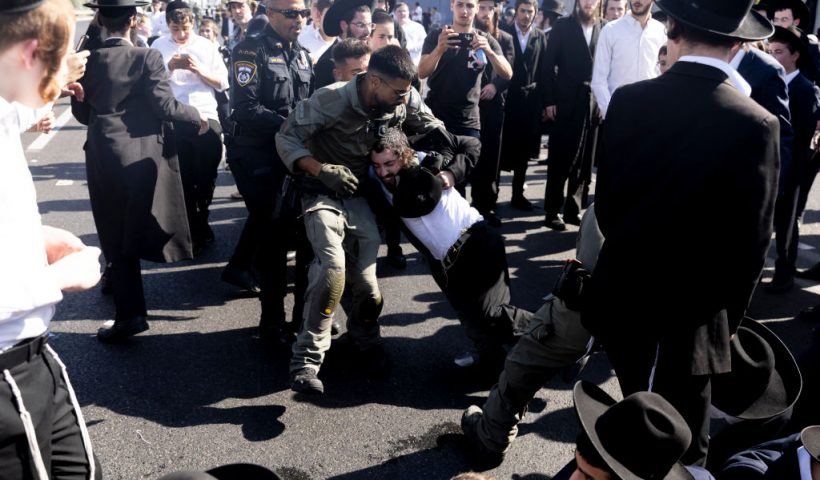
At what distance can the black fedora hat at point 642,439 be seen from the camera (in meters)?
1.89

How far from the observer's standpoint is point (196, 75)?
18.8 ft

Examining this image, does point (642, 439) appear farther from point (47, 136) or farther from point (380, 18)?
point (47, 136)

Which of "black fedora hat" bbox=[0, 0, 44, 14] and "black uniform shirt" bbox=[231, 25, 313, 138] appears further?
"black uniform shirt" bbox=[231, 25, 313, 138]

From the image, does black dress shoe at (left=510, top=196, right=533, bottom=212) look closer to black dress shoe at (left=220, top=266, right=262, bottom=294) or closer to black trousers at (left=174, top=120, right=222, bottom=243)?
black trousers at (left=174, top=120, right=222, bottom=243)

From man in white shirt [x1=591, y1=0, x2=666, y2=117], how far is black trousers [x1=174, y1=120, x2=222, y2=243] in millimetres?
3127

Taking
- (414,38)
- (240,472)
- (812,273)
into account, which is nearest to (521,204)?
(812,273)

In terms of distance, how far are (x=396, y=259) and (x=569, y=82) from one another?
222 centimetres

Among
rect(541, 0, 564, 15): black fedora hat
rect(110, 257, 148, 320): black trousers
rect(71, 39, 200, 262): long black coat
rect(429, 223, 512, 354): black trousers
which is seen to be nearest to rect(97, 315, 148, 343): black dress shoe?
rect(110, 257, 148, 320): black trousers

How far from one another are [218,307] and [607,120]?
317cm

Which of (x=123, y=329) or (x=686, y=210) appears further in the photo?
(x=123, y=329)

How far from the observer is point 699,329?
232 centimetres

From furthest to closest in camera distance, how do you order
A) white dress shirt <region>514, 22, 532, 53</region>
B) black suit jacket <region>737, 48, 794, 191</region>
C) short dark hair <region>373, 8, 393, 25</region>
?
white dress shirt <region>514, 22, 532, 53</region>, short dark hair <region>373, 8, 393, 25</region>, black suit jacket <region>737, 48, 794, 191</region>

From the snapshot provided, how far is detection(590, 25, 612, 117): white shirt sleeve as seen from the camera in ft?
19.6

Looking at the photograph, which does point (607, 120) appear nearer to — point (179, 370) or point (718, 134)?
point (718, 134)
